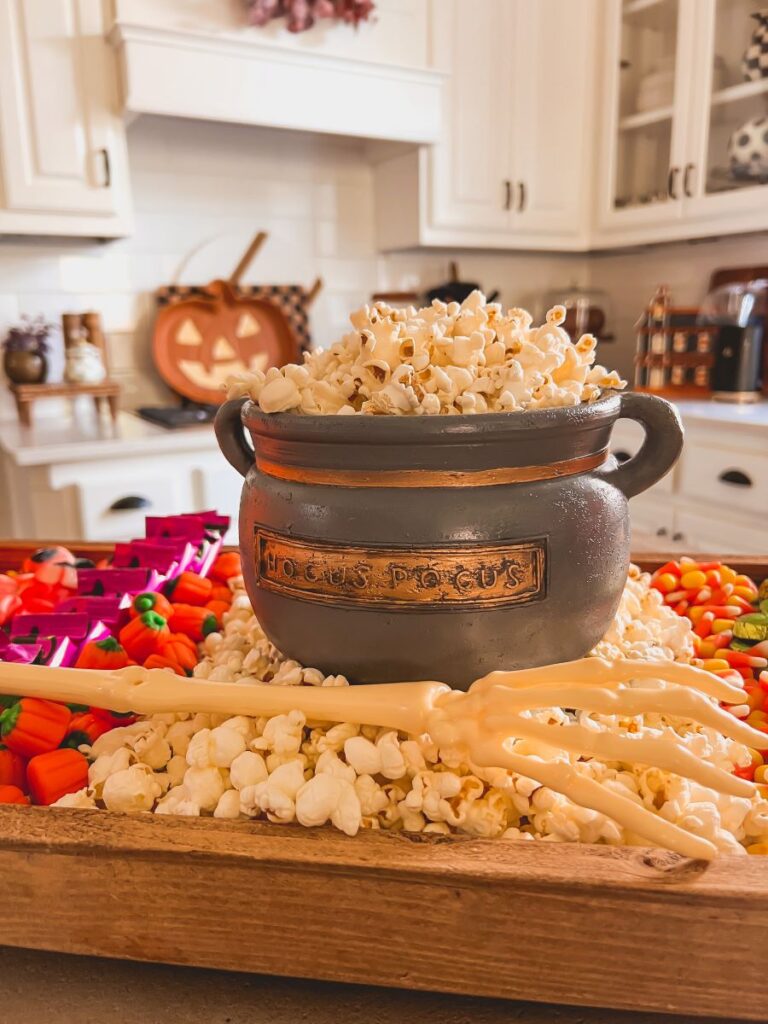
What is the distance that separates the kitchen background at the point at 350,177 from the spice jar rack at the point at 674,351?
9.4 inches

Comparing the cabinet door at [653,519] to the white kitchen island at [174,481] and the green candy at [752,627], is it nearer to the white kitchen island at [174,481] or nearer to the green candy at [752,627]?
the white kitchen island at [174,481]

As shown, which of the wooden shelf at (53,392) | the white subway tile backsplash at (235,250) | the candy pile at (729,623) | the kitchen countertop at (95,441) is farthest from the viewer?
the white subway tile backsplash at (235,250)

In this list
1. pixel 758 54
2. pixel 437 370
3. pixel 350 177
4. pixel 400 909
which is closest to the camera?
pixel 400 909

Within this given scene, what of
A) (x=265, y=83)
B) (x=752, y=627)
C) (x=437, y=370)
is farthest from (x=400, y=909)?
(x=265, y=83)

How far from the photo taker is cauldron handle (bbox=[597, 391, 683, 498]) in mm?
617

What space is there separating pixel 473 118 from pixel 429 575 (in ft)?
7.61

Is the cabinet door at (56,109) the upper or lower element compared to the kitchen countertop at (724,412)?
upper

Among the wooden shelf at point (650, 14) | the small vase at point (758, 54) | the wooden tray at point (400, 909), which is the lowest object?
the wooden tray at point (400, 909)

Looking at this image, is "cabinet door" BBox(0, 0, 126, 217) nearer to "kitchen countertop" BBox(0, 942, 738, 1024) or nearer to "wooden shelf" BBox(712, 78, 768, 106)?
"wooden shelf" BBox(712, 78, 768, 106)

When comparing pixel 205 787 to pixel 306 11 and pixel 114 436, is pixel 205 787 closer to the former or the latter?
pixel 114 436

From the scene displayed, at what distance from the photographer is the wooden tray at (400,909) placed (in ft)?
1.38

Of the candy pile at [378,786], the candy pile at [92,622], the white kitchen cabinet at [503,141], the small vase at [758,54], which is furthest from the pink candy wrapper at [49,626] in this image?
the small vase at [758,54]

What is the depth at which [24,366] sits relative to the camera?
2076 mm

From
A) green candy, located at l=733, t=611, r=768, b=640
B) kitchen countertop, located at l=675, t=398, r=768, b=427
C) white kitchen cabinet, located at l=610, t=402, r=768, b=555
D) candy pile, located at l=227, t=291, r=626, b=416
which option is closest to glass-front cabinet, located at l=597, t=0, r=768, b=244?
kitchen countertop, located at l=675, t=398, r=768, b=427
